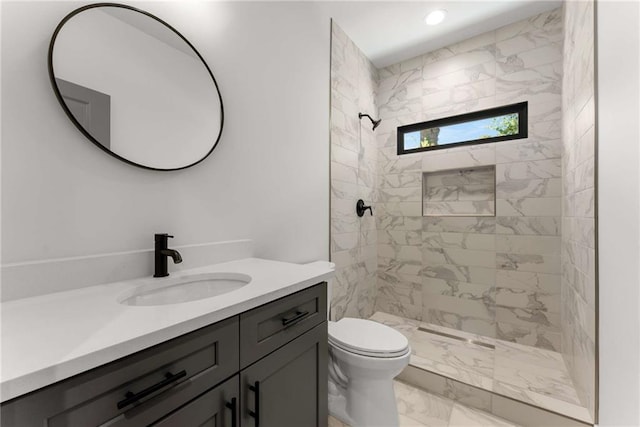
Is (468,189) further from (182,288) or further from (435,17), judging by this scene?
(182,288)

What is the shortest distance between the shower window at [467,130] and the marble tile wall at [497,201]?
0.21 ft

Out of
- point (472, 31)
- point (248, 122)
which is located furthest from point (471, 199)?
point (248, 122)

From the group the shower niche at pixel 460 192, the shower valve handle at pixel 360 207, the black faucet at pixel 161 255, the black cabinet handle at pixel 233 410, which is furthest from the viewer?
the shower valve handle at pixel 360 207

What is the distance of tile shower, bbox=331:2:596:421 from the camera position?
189cm

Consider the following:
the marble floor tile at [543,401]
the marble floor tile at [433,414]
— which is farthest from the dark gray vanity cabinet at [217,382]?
the marble floor tile at [543,401]

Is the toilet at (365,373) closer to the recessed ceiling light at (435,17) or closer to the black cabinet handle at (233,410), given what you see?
the black cabinet handle at (233,410)

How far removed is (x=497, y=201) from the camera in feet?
7.48

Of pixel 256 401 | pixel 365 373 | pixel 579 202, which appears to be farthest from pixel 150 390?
pixel 579 202

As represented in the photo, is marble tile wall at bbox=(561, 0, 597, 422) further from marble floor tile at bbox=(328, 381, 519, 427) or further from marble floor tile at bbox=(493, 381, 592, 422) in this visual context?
marble floor tile at bbox=(328, 381, 519, 427)

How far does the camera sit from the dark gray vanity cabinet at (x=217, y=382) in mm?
492

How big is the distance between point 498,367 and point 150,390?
221cm

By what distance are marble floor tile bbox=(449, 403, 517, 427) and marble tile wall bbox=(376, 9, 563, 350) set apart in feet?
2.89

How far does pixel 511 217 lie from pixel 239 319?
2.36 meters

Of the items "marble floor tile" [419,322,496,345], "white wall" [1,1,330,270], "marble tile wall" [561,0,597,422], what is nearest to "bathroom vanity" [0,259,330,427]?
"white wall" [1,1,330,270]
